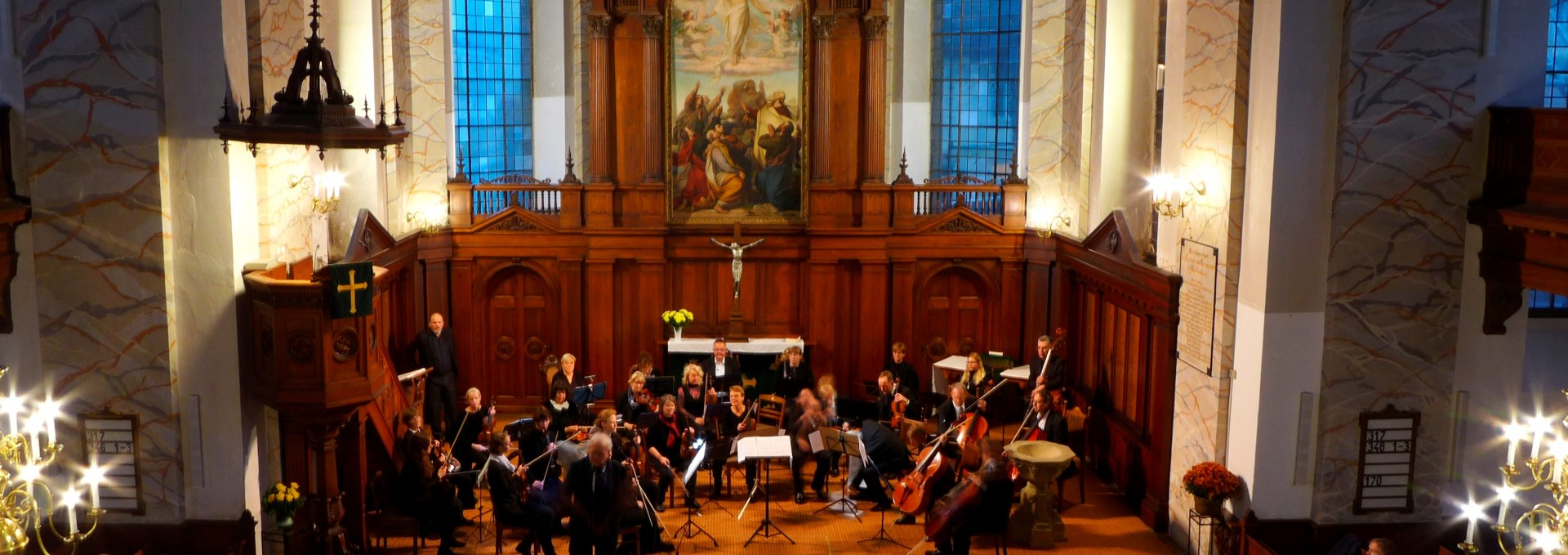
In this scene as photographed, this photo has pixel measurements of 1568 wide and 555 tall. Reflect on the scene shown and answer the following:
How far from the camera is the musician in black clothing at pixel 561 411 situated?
50.1 feet

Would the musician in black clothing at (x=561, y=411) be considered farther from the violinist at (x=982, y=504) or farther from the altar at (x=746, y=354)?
the violinist at (x=982, y=504)

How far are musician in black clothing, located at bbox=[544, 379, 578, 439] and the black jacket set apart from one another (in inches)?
90.0

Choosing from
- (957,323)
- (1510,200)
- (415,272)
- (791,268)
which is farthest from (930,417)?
(1510,200)

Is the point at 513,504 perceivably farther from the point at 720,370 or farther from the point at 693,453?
A: the point at 720,370

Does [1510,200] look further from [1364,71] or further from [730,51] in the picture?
[730,51]

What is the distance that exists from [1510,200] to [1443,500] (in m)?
2.95

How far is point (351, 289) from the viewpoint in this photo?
462 inches

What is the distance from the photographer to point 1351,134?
38.1 ft

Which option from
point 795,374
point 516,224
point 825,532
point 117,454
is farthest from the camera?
point 516,224

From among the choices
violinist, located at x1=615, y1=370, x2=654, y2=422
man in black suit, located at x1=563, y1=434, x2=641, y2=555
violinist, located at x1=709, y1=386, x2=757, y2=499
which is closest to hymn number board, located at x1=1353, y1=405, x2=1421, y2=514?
violinist, located at x1=709, y1=386, x2=757, y2=499

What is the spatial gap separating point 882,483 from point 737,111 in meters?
6.73

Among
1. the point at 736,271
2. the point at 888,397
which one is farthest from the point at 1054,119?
the point at 888,397

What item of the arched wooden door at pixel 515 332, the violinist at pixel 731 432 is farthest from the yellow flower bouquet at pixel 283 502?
the arched wooden door at pixel 515 332

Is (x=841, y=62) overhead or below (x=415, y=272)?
overhead
